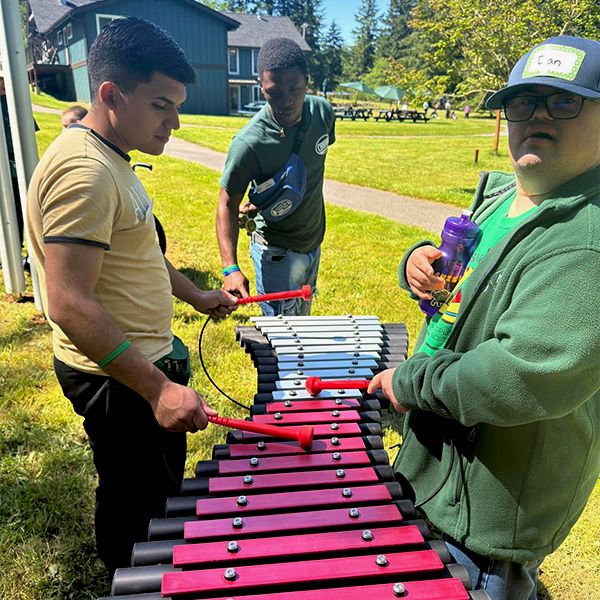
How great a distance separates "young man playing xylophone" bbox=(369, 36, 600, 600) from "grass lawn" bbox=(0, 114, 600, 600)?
4.47 ft

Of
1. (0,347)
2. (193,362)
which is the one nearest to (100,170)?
(193,362)

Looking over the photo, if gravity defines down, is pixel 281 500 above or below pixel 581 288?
below

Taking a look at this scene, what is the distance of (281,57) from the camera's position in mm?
3232

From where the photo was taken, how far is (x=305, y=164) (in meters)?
3.60

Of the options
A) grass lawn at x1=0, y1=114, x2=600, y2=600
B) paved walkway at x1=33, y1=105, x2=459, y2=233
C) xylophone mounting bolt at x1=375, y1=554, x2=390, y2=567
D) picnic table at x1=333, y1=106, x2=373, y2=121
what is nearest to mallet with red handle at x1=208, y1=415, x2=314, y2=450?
xylophone mounting bolt at x1=375, y1=554, x2=390, y2=567

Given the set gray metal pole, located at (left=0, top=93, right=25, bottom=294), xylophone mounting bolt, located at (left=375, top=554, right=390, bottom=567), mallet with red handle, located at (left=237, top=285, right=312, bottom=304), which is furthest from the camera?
gray metal pole, located at (left=0, top=93, right=25, bottom=294)

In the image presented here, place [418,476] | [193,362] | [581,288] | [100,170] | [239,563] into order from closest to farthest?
[581,288] → [239,563] → [100,170] → [418,476] → [193,362]

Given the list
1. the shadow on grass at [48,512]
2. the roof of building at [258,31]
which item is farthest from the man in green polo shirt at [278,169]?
the roof of building at [258,31]

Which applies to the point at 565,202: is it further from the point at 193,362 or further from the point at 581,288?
the point at 193,362

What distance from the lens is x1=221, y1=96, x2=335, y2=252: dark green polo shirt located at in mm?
3432

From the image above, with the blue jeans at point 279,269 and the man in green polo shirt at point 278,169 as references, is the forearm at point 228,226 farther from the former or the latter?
the blue jeans at point 279,269

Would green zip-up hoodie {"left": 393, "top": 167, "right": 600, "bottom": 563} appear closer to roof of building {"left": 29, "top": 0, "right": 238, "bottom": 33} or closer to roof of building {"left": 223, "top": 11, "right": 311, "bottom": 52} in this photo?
roof of building {"left": 29, "top": 0, "right": 238, "bottom": 33}

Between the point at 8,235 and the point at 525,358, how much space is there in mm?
5404

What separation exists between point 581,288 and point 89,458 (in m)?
3.10
